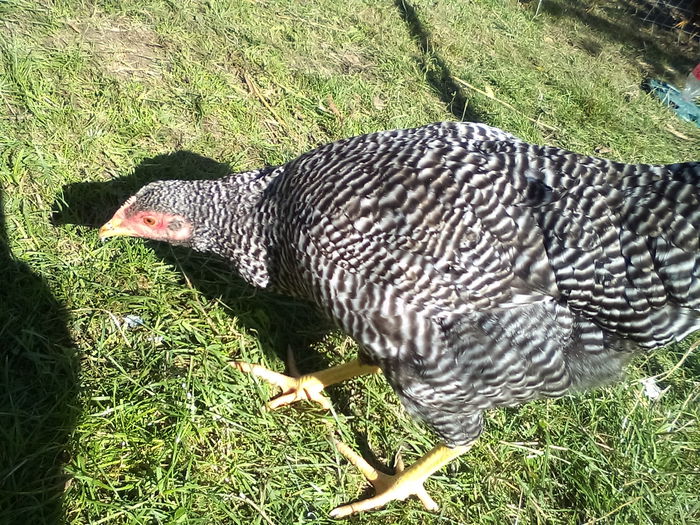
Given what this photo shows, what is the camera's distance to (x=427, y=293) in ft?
6.41

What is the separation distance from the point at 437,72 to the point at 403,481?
4.17m

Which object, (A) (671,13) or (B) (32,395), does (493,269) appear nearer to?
(B) (32,395)

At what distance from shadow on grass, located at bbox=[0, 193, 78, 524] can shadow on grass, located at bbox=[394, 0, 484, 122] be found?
12.4ft

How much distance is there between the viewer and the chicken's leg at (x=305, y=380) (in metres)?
2.58

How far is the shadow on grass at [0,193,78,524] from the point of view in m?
1.88

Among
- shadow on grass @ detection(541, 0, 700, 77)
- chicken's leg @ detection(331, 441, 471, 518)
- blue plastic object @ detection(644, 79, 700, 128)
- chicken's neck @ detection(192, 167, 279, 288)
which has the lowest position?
chicken's leg @ detection(331, 441, 471, 518)

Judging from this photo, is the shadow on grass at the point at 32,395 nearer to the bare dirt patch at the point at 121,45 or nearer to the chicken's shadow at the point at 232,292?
the chicken's shadow at the point at 232,292

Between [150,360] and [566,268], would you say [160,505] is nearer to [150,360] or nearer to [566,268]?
[150,360]

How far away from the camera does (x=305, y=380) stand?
2.62m

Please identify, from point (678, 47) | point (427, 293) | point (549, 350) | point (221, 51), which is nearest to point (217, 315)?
point (427, 293)

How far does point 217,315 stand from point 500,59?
4.72m

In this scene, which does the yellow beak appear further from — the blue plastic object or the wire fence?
the wire fence

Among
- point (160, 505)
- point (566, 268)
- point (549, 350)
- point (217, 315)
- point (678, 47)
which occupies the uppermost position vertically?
point (678, 47)

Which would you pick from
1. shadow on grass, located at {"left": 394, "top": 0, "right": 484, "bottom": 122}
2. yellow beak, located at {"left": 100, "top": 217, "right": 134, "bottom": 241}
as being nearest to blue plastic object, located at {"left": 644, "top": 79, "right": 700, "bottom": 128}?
shadow on grass, located at {"left": 394, "top": 0, "right": 484, "bottom": 122}
